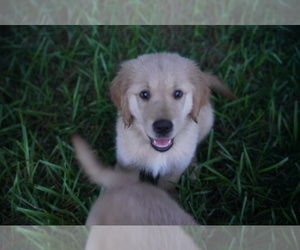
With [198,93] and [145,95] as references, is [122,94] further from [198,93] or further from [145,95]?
[198,93]

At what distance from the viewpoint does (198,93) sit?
1.92m

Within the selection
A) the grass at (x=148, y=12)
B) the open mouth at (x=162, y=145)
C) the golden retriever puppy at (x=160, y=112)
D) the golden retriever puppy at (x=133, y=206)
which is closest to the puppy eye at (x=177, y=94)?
the golden retriever puppy at (x=160, y=112)

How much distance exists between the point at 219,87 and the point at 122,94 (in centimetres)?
74

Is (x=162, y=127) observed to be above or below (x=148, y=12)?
below

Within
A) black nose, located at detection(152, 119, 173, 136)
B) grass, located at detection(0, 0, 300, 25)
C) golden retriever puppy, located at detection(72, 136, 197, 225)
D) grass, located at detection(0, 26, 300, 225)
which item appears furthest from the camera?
grass, located at detection(0, 0, 300, 25)

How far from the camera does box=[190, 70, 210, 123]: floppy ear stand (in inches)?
75.2

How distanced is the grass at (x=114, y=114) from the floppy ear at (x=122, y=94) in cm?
43

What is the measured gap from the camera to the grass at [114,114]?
2039mm

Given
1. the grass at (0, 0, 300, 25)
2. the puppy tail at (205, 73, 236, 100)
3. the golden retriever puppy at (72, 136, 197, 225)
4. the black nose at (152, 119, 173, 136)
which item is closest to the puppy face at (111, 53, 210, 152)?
the black nose at (152, 119, 173, 136)

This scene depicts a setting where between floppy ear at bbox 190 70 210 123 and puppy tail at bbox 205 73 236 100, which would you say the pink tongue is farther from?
puppy tail at bbox 205 73 236 100

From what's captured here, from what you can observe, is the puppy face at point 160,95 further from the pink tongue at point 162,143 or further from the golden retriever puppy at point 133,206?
the golden retriever puppy at point 133,206

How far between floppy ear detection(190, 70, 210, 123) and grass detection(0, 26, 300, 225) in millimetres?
338

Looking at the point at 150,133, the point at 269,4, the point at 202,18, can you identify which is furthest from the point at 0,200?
the point at 269,4

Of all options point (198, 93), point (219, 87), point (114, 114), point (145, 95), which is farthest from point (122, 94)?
point (219, 87)
